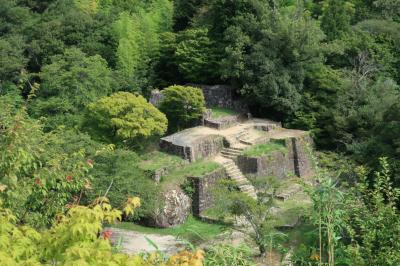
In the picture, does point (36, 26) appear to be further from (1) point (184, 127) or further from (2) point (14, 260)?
(2) point (14, 260)

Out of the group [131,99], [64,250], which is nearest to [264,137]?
[131,99]

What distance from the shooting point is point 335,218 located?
6031 millimetres

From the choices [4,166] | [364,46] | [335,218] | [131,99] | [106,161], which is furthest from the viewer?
[364,46]

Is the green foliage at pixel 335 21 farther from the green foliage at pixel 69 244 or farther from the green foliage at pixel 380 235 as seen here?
the green foliage at pixel 69 244

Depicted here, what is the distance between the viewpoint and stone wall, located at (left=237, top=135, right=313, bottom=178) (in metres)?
20.6

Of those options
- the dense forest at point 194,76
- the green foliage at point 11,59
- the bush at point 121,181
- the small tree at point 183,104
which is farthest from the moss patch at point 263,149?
the green foliage at point 11,59

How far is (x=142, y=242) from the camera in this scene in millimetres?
17172

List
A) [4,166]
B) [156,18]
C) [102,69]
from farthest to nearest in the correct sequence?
[156,18], [102,69], [4,166]

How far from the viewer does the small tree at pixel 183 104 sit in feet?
72.4

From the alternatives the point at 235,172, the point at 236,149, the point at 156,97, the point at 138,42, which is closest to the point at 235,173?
the point at 235,172

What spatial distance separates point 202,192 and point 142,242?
2.94 m

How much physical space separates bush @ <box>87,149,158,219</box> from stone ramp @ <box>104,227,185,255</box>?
619 mm

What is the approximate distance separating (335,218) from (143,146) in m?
15.3

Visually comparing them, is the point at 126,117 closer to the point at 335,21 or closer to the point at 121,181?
the point at 121,181
